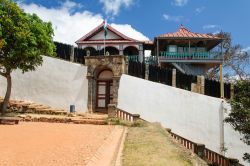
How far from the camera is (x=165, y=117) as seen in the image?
816 inches

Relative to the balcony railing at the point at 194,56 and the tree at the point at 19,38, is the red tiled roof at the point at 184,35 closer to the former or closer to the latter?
the balcony railing at the point at 194,56

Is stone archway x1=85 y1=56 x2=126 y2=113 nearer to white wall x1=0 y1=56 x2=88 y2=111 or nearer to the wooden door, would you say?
the wooden door

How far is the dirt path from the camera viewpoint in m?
7.76

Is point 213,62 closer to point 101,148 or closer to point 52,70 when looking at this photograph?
point 52,70

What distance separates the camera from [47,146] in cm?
966

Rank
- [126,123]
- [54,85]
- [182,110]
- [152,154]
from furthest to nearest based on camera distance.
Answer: [54,85]
[182,110]
[126,123]
[152,154]

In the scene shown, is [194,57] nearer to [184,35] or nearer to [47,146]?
[184,35]

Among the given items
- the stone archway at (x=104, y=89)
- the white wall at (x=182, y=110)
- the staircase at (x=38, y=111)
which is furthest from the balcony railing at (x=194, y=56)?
the staircase at (x=38, y=111)

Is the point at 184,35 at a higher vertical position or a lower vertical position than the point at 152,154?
higher

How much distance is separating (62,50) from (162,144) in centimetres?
1544

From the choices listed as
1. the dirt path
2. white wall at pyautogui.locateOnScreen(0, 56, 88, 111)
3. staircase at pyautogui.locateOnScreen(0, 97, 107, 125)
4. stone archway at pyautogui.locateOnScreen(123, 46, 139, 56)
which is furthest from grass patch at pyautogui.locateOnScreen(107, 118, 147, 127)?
stone archway at pyautogui.locateOnScreen(123, 46, 139, 56)

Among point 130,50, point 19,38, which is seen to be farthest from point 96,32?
point 19,38

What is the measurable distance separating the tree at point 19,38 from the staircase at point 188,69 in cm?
1407

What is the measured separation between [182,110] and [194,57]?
1027cm
